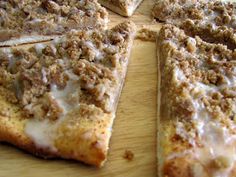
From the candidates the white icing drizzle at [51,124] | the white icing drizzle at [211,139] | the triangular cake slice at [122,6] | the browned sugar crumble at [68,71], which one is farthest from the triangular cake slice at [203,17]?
the white icing drizzle at [51,124]

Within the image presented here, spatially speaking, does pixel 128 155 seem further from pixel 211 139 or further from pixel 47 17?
pixel 47 17

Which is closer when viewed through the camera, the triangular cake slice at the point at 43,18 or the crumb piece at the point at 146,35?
the triangular cake slice at the point at 43,18

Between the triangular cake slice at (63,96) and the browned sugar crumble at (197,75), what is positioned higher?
the browned sugar crumble at (197,75)

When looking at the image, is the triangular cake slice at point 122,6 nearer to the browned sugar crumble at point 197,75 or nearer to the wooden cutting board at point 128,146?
the browned sugar crumble at point 197,75

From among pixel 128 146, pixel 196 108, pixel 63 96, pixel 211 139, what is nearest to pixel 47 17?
pixel 63 96

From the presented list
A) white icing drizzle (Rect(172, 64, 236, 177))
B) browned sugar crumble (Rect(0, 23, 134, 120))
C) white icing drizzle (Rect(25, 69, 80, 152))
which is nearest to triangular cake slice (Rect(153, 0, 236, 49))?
browned sugar crumble (Rect(0, 23, 134, 120))

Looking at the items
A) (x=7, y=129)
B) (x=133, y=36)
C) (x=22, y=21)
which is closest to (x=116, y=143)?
(x=7, y=129)

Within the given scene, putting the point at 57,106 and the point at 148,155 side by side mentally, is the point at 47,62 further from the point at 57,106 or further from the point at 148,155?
the point at 148,155
